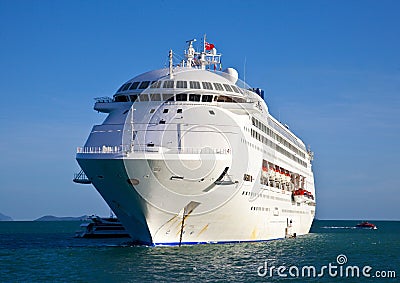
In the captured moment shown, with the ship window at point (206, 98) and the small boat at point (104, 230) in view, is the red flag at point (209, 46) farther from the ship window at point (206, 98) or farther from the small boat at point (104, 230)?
the small boat at point (104, 230)

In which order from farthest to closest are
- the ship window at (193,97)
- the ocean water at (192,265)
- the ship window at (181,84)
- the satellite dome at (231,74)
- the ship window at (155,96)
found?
the satellite dome at (231,74) → the ship window at (181,84) → the ship window at (193,97) → the ship window at (155,96) → the ocean water at (192,265)

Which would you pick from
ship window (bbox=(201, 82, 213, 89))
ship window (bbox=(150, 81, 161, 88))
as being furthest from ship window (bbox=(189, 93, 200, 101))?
ship window (bbox=(150, 81, 161, 88))

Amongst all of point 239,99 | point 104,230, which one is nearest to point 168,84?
point 239,99

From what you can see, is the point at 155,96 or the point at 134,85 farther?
the point at 134,85

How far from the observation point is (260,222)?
47188 mm

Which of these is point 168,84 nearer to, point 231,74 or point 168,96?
point 168,96

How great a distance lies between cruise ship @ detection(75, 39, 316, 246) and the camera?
123ft

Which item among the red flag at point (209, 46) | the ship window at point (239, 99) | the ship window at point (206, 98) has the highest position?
the red flag at point (209, 46)

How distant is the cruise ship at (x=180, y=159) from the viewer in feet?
123

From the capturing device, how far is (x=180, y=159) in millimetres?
37125

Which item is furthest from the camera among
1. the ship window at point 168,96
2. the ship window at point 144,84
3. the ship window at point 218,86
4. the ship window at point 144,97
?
the ship window at point 218,86

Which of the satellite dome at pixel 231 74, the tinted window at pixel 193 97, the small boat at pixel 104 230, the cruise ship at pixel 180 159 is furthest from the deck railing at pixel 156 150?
the small boat at pixel 104 230

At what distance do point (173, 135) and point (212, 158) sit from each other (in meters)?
2.83

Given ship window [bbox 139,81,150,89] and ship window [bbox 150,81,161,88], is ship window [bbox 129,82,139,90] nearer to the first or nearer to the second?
ship window [bbox 139,81,150,89]
